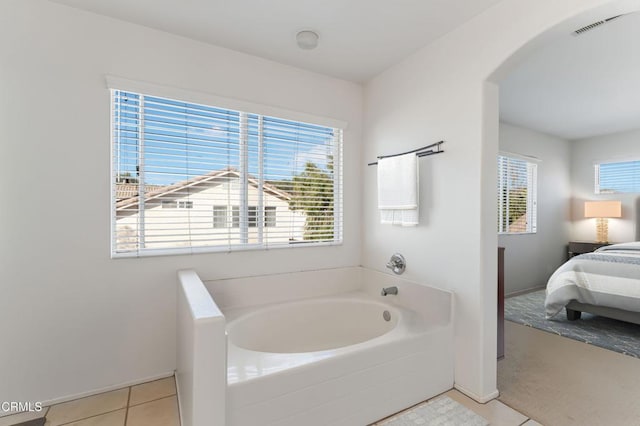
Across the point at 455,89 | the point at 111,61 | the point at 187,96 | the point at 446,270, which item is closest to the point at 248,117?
the point at 187,96

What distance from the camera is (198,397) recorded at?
1.28m

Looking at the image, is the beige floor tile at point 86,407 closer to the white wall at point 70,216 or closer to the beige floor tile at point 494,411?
the white wall at point 70,216

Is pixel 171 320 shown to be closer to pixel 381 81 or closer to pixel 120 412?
pixel 120 412

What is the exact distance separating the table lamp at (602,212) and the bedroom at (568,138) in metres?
0.12

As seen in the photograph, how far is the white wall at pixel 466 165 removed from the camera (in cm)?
184

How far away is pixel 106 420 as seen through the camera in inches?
67.4

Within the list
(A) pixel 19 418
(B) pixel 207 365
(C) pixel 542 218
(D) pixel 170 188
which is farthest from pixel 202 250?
(C) pixel 542 218

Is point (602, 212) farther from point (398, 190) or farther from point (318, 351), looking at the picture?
point (318, 351)

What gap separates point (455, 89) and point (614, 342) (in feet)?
9.17

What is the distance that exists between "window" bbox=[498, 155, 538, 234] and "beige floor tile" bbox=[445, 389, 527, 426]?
317 centimetres

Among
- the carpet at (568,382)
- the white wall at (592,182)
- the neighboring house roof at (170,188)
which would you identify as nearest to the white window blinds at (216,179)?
the neighboring house roof at (170,188)

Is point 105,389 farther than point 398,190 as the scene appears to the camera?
No

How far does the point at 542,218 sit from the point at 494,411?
13.8ft

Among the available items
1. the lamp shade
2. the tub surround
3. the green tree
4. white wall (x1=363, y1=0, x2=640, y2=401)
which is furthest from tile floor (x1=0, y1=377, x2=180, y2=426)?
the lamp shade
